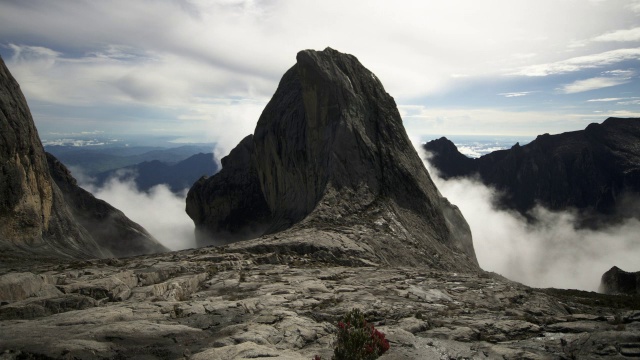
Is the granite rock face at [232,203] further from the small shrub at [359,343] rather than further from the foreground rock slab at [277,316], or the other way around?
the small shrub at [359,343]

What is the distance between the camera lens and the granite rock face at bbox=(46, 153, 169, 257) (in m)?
86.9

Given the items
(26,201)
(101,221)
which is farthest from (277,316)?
(101,221)

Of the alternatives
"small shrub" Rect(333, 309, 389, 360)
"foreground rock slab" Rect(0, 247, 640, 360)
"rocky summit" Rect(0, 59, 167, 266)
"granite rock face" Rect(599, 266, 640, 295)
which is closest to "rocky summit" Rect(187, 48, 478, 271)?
"foreground rock slab" Rect(0, 247, 640, 360)

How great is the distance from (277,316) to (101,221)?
90.6m

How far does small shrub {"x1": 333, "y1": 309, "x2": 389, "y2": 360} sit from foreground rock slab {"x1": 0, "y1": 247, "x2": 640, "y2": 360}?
0.58 metres

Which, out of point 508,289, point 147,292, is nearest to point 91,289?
point 147,292

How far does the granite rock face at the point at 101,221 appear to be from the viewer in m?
86.9

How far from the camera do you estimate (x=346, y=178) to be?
151 feet

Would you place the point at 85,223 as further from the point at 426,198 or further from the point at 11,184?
the point at 426,198

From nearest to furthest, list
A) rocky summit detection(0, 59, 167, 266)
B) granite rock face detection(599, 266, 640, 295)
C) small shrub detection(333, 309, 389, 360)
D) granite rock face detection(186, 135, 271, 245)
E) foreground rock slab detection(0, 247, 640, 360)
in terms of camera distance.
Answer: small shrub detection(333, 309, 389, 360) → foreground rock slab detection(0, 247, 640, 360) → rocky summit detection(0, 59, 167, 266) → granite rock face detection(599, 266, 640, 295) → granite rock face detection(186, 135, 271, 245)

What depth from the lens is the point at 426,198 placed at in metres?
47.5

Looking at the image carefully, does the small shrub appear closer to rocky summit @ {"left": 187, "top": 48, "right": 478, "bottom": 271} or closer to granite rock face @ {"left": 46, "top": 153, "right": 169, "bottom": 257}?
rocky summit @ {"left": 187, "top": 48, "right": 478, "bottom": 271}

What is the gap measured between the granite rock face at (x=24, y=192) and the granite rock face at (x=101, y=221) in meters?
36.1

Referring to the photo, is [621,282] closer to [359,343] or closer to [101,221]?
[359,343]
